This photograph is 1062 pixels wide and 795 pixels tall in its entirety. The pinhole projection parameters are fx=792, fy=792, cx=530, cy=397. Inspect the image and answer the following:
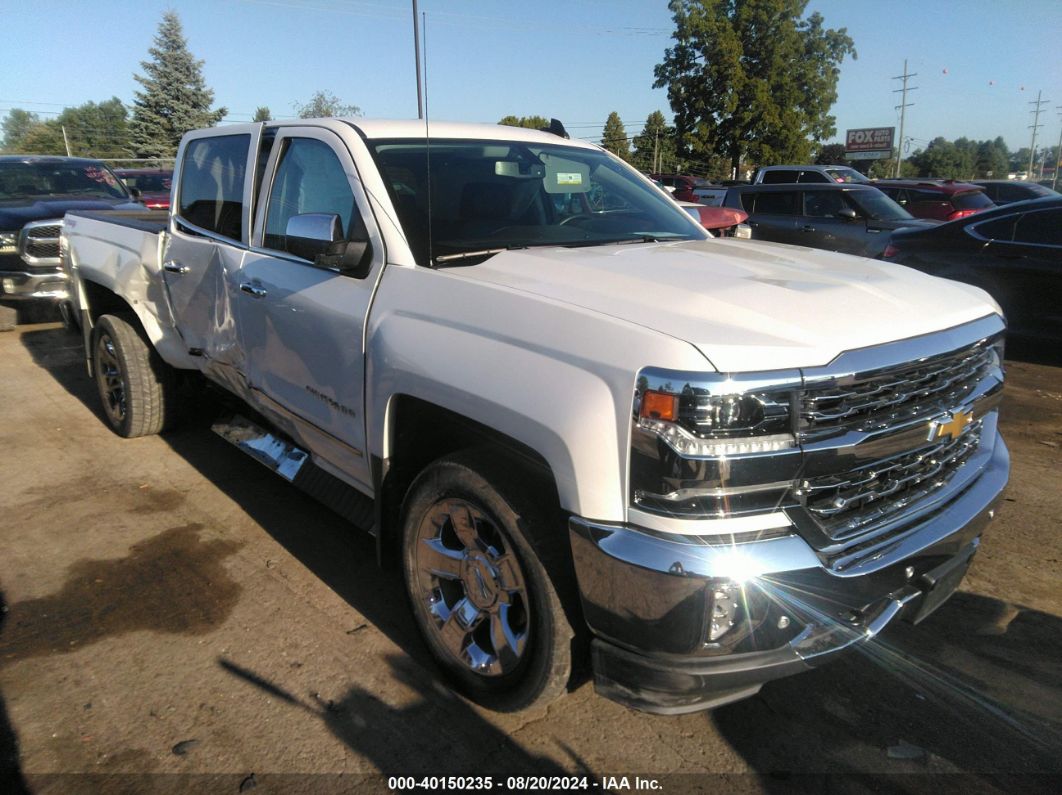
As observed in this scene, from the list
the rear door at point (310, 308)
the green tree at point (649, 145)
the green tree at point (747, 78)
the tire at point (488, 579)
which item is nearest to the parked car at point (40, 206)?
the rear door at point (310, 308)

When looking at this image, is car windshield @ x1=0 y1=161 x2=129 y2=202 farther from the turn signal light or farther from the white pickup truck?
the turn signal light

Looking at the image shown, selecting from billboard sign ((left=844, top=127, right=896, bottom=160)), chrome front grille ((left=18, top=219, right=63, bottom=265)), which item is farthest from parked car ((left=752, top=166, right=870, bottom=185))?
billboard sign ((left=844, top=127, right=896, bottom=160))

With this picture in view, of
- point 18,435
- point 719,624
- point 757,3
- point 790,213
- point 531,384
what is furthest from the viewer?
point 757,3

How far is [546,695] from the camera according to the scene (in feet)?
7.91

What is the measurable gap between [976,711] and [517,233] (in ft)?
7.83

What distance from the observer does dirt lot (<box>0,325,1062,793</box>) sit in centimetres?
246

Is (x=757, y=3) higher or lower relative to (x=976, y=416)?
higher

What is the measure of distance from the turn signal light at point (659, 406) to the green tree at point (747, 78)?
139ft

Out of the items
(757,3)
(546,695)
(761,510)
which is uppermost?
(757,3)

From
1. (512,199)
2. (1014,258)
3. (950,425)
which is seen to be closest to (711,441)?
(950,425)

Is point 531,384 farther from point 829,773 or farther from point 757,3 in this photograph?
point 757,3

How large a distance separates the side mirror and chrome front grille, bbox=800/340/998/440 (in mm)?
1738

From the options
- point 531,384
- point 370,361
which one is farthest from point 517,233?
point 531,384

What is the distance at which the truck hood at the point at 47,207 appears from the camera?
29.3 ft
